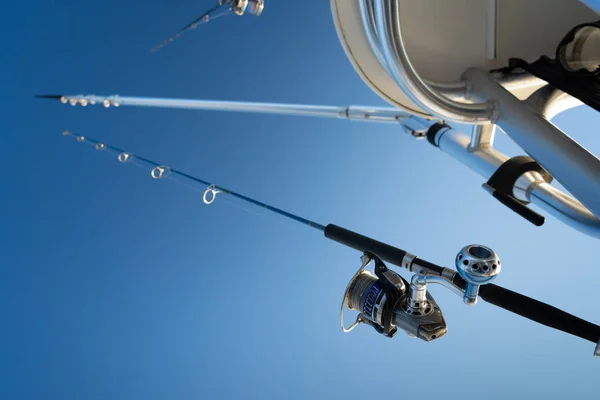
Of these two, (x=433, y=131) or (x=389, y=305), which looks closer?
(x=389, y=305)

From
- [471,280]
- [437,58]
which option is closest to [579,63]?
[437,58]

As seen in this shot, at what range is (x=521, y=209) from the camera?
121 cm

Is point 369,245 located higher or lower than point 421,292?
higher

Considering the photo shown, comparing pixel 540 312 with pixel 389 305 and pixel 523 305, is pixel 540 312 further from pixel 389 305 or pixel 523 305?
pixel 389 305

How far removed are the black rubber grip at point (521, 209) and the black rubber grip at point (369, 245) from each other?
1.24ft

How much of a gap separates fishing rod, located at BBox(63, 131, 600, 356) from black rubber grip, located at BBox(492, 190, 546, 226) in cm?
33

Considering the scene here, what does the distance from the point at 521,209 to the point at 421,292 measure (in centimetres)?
43

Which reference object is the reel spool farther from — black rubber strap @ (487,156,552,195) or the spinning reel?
black rubber strap @ (487,156,552,195)

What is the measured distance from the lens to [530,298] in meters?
0.94

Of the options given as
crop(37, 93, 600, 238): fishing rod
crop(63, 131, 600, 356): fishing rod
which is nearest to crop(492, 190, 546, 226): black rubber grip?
crop(37, 93, 600, 238): fishing rod

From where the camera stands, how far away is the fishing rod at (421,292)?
2.79 feet

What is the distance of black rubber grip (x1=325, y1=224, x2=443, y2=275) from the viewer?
111 centimetres

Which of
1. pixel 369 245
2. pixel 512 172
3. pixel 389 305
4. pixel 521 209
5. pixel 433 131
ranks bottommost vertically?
pixel 389 305

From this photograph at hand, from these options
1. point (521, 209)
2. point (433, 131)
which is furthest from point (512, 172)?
point (433, 131)
